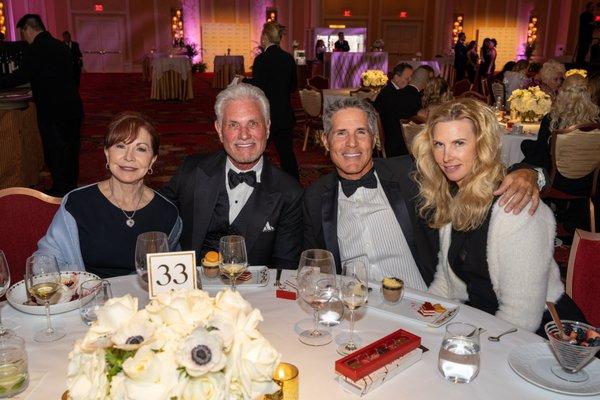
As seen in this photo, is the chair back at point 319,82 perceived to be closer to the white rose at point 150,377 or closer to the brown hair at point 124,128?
the brown hair at point 124,128

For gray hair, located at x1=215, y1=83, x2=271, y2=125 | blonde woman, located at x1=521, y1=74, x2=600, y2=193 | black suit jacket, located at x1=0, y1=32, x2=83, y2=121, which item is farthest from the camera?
black suit jacket, located at x1=0, y1=32, x2=83, y2=121

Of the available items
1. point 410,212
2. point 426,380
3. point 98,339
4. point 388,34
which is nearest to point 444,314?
point 426,380

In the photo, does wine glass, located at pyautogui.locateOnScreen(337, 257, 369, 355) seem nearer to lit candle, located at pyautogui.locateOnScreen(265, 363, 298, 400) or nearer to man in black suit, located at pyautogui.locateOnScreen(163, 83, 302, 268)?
lit candle, located at pyautogui.locateOnScreen(265, 363, 298, 400)

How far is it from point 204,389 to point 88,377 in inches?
8.2

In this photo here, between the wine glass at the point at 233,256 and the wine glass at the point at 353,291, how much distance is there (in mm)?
362

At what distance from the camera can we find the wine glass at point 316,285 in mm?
1497

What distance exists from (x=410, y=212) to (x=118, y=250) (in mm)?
1303

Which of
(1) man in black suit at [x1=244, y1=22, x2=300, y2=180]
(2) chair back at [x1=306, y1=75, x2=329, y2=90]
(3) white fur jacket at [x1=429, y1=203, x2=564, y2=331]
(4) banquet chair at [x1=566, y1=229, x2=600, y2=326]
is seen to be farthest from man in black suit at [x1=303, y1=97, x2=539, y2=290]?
(2) chair back at [x1=306, y1=75, x2=329, y2=90]

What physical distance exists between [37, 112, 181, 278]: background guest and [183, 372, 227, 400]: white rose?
157 centimetres

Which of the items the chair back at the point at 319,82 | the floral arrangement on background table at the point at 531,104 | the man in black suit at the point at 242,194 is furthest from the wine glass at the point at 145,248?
the chair back at the point at 319,82

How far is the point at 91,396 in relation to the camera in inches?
35.4

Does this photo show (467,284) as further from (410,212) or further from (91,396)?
(91,396)

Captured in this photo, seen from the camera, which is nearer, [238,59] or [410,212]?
[410,212]

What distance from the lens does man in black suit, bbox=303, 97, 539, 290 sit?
2.42 metres
